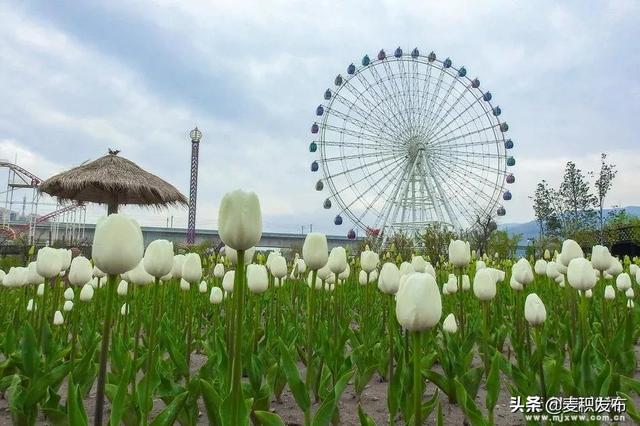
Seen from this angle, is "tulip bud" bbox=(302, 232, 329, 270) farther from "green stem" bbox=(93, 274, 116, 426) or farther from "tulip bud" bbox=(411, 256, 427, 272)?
"tulip bud" bbox=(411, 256, 427, 272)

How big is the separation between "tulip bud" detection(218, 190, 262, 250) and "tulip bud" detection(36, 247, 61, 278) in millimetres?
1324

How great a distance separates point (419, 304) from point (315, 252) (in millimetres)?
730

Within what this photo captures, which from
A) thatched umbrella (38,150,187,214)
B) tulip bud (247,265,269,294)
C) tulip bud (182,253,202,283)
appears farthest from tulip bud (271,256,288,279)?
thatched umbrella (38,150,187,214)

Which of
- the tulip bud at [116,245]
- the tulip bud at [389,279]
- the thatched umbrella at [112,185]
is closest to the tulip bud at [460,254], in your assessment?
the tulip bud at [389,279]

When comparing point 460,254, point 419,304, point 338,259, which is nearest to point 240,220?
point 419,304

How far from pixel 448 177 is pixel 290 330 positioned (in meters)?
21.3

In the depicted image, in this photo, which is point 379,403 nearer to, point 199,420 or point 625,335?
point 199,420

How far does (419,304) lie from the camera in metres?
1.23

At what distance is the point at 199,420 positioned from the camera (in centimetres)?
196

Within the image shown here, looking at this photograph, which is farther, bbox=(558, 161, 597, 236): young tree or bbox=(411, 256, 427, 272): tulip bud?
bbox=(558, 161, 597, 236): young tree

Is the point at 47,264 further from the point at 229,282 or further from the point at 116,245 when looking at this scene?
the point at 116,245

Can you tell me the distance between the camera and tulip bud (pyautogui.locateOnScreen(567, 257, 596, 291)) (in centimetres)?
A: 215

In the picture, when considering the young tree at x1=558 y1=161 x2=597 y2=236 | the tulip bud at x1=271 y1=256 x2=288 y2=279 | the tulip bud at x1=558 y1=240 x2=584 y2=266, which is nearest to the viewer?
the tulip bud at x1=558 y1=240 x2=584 y2=266

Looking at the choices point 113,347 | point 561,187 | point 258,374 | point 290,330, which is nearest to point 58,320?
point 113,347
